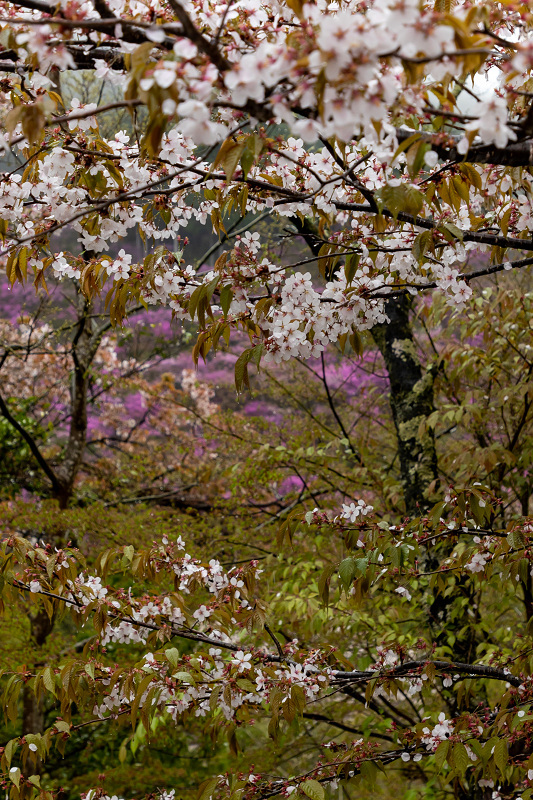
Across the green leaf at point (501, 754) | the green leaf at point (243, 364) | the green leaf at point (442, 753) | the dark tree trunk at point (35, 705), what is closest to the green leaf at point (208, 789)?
the green leaf at point (442, 753)

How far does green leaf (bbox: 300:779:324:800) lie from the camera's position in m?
1.50

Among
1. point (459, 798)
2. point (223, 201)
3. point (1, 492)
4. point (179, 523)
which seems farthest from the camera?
point (1, 492)

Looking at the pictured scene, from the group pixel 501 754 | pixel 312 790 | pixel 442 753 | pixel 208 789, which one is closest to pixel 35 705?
pixel 208 789

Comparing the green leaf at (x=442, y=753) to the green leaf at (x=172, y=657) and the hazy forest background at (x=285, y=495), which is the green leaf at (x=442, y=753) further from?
the green leaf at (x=172, y=657)

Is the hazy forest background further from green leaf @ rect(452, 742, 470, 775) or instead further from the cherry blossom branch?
the cherry blossom branch

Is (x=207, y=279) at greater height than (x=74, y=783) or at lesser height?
greater

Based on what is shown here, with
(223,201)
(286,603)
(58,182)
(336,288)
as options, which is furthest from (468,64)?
(286,603)

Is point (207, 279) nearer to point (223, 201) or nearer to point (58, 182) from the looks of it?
point (223, 201)

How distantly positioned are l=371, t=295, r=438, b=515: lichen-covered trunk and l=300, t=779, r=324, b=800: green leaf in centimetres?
164

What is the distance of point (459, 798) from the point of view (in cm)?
253

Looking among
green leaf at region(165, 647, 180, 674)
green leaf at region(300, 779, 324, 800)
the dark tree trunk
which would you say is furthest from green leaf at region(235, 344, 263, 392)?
the dark tree trunk

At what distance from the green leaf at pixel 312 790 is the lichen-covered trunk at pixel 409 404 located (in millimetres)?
1640

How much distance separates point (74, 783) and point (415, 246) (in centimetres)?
396

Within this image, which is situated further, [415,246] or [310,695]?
[310,695]
